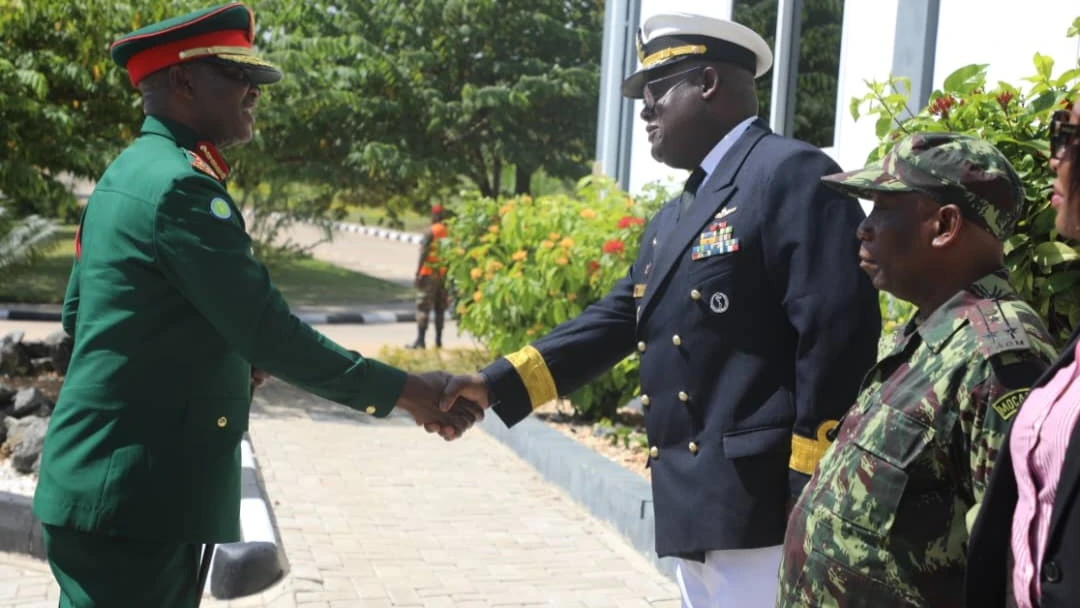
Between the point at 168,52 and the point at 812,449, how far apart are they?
1783 mm

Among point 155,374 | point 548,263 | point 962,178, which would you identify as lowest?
point 548,263

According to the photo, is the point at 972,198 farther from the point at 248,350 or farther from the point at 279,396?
the point at 279,396

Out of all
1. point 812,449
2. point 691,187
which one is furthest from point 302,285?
point 812,449

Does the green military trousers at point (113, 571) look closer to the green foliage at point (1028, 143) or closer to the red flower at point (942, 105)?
the green foliage at point (1028, 143)

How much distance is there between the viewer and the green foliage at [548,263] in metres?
8.27

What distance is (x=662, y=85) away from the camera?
3221mm

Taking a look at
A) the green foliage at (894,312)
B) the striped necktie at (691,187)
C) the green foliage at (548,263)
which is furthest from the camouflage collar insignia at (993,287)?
the green foliage at (548,263)

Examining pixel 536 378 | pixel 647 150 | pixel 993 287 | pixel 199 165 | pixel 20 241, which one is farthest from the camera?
pixel 647 150

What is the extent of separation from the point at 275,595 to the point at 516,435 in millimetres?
3502

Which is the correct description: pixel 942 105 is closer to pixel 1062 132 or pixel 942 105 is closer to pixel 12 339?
pixel 1062 132

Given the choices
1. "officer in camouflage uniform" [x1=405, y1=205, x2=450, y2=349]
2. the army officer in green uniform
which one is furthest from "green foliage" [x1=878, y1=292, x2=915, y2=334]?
"officer in camouflage uniform" [x1=405, y1=205, x2=450, y2=349]

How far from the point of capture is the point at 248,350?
281cm

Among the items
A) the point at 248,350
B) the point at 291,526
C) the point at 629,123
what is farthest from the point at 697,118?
the point at 629,123

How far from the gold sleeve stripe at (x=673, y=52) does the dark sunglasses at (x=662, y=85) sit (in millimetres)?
43
